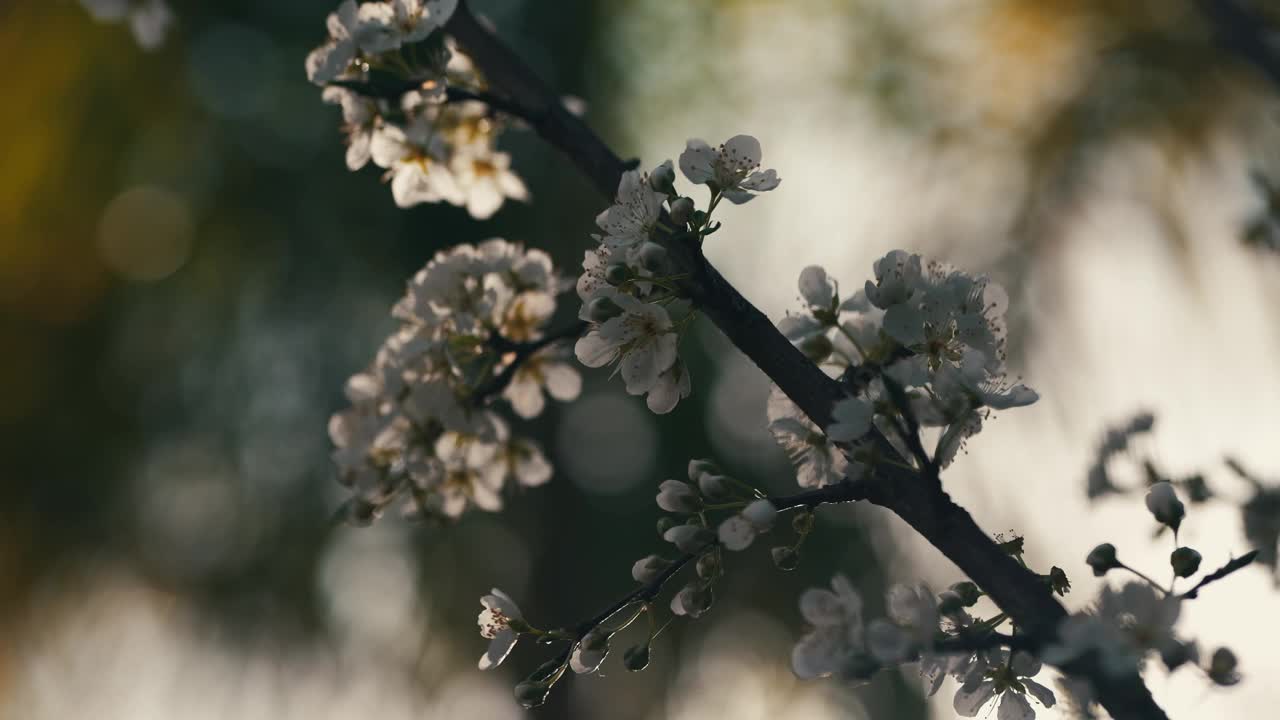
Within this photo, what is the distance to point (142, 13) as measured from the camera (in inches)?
43.7

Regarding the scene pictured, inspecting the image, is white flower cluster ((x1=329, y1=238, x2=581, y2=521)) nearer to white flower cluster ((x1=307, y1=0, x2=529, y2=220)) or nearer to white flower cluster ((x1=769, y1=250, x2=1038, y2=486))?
white flower cluster ((x1=307, y1=0, x2=529, y2=220))

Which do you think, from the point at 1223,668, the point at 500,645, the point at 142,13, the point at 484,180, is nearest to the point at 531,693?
the point at 500,645

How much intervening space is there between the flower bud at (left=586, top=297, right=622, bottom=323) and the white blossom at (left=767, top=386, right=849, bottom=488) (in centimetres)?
13

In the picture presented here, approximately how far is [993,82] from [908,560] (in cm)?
140

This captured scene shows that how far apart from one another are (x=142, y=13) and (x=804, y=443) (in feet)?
2.86

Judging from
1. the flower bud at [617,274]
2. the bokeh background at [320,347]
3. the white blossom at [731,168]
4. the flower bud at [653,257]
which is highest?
the white blossom at [731,168]

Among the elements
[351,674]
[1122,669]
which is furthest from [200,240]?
[1122,669]

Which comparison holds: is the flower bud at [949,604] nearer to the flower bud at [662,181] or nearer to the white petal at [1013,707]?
the white petal at [1013,707]

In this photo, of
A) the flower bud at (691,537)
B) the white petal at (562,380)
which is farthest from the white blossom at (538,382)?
the flower bud at (691,537)

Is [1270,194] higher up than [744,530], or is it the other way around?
[1270,194]

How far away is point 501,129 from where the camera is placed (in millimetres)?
895

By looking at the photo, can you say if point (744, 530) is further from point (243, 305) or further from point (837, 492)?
point (243, 305)

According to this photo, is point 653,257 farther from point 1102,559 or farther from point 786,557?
point 1102,559

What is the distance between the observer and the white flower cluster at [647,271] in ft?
1.92
